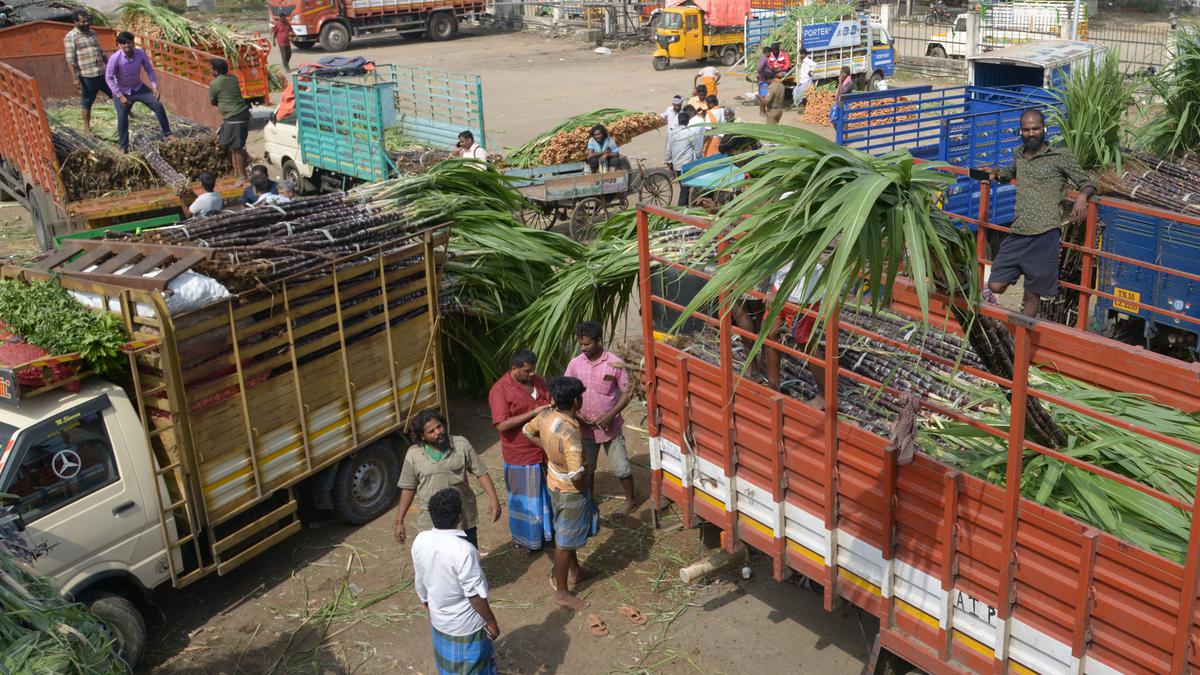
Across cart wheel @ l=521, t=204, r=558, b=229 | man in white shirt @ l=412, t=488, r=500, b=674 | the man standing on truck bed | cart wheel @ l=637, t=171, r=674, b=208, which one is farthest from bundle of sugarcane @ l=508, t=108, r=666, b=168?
man in white shirt @ l=412, t=488, r=500, b=674

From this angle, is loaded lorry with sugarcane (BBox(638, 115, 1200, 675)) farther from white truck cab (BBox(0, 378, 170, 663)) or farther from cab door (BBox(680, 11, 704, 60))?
cab door (BBox(680, 11, 704, 60))

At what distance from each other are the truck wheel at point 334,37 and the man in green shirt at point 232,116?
18805 millimetres

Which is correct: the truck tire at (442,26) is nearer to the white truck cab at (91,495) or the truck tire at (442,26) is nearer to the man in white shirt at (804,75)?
the man in white shirt at (804,75)

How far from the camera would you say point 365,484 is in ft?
25.5

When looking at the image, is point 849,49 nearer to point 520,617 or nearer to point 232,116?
point 232,116

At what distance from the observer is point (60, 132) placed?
12.8m

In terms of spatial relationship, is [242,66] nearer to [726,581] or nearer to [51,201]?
[51,201]

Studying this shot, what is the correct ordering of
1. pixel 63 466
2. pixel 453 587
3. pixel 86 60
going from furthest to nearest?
1. pixel 86 60
2. pixel 63 466
3. pixel 453 587

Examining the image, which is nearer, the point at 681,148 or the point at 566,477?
the point at 566,477

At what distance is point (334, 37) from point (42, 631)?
3018 centimetres

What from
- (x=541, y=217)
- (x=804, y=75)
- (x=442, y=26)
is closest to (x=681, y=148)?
(x=541, y=217)

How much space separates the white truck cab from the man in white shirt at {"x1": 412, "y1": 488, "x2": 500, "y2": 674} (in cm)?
185

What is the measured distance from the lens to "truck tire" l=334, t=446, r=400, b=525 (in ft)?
24.7

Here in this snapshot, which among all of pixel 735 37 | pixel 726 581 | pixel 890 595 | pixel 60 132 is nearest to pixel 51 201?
pixel 60 132
